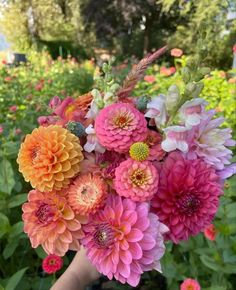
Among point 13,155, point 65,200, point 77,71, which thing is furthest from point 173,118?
point 77,71

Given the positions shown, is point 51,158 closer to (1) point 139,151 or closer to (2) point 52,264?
(1) point 139,151

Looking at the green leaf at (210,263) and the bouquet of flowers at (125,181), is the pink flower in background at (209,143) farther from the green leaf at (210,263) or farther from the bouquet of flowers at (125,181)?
the green leaf at (210,263)

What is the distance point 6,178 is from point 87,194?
3.24 ft

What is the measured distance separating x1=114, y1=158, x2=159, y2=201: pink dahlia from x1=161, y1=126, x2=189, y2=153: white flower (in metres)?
0.05

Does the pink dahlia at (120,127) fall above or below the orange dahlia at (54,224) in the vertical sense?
above

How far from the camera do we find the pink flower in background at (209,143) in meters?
0.80

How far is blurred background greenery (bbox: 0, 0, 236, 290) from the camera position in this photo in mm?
1560

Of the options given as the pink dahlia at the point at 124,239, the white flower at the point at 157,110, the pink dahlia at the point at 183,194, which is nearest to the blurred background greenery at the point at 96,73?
the white flower at the point at 157,110

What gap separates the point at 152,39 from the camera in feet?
48.7

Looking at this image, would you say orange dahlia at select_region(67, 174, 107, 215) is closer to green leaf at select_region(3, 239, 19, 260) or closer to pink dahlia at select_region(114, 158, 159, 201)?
pink dahlia at select_region(114, 158, 159, 201)

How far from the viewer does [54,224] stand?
747 mm

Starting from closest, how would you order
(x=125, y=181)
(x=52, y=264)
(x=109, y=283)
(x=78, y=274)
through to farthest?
(x=125, y=181) < (x=78, y=274) < (x=52, y=264) < (x=109, y=283)

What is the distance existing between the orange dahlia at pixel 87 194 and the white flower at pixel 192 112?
19 centimetres

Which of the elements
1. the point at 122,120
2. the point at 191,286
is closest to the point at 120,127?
the point at 122,120
